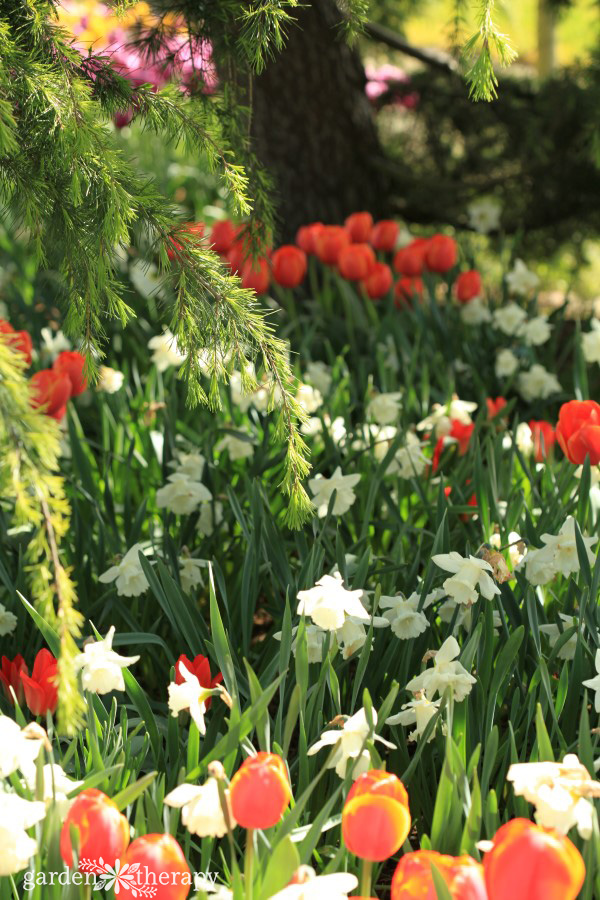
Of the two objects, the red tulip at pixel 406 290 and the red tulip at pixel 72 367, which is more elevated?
the red tulip at pixel 406 290

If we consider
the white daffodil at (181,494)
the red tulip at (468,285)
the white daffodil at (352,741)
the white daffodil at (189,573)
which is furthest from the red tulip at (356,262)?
the white daffodil at (352,741)

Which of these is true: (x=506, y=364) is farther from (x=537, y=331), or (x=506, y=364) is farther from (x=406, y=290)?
(x=406, y=290)

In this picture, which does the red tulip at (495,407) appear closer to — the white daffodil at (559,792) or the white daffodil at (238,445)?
the white daffodil at (238,445)

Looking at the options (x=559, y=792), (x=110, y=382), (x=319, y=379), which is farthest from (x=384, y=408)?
(x=559, y=792)

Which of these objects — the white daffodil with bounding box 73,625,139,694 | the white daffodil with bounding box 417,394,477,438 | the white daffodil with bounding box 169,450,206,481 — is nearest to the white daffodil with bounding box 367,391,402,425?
the white daffodil with bounding box 417,394,477,438

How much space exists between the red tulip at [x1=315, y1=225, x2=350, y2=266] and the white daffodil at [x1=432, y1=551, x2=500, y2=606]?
1538 millimetres

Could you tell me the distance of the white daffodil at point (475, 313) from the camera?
8.48ft

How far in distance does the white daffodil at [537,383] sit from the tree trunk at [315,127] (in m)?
1.07

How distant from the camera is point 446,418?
1963 millimetres

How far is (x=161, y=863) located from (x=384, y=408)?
132 cm

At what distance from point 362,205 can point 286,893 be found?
113 inches

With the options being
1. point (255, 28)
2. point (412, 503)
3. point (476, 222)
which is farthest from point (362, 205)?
point (255, 28)

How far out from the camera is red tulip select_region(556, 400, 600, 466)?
1452mm

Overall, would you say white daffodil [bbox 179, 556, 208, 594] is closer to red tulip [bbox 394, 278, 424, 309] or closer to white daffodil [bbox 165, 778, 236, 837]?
white daffodil [bbox 165, 778, 236, 837]
